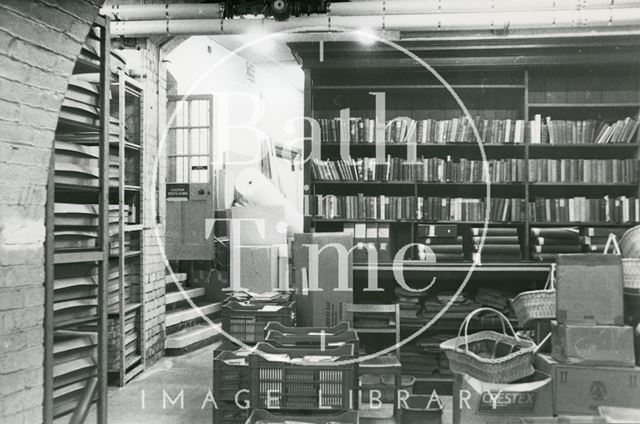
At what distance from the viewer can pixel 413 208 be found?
17.8 ft

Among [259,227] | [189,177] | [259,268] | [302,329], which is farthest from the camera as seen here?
[189,177]

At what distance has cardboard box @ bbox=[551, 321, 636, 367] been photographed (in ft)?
10.9

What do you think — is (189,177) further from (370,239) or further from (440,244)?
(440,244)

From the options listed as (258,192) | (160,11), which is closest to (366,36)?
(160,11)

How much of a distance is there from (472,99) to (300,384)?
12.0 feet

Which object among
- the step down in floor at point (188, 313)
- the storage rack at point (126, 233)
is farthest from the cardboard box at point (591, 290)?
the step down in floor at point (188, 313)

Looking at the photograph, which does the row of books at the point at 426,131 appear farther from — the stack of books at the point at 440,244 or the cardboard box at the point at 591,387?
the cardboard box at the point at 591,387

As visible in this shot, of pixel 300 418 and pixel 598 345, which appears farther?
pixel 598 345

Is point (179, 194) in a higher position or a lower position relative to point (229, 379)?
higher

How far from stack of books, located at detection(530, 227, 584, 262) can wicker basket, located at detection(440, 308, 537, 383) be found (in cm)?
148

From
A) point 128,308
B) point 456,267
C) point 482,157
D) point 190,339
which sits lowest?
point 190,339

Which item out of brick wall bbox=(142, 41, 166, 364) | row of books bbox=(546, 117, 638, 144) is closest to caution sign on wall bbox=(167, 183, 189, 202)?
brick wall bbox=(142, 41, 166, 364)

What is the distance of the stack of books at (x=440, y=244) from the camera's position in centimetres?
526

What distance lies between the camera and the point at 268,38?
892 centimetres
